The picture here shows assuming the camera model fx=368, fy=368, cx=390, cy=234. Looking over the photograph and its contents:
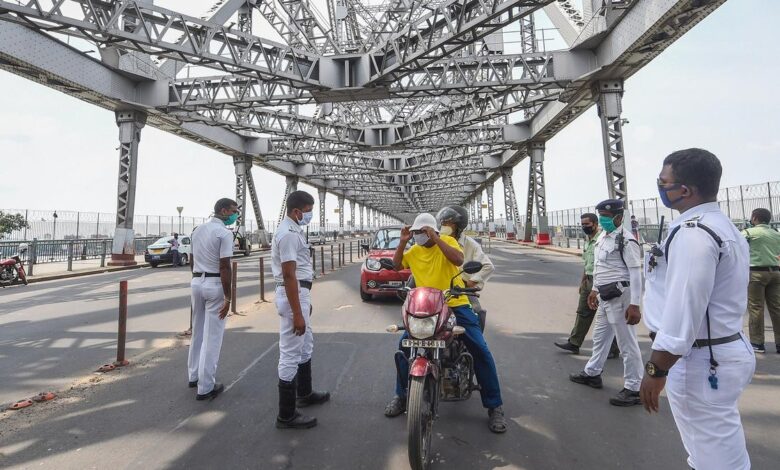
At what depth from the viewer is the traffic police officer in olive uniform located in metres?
5.14

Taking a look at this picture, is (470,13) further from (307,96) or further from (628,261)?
(628,261)

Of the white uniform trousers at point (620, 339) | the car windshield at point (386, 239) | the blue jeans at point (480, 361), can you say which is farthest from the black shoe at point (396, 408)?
the car windshield at point (386, 239)

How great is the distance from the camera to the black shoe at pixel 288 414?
3281 millimetres

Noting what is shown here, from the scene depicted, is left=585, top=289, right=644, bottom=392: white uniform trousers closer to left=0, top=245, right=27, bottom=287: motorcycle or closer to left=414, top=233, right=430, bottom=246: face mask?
left=414, top=233, right=430, bottom=246: face mask

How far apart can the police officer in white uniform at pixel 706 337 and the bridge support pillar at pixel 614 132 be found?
15778mm

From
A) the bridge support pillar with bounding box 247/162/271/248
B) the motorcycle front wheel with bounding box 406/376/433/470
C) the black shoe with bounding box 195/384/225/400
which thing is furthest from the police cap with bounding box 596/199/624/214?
the bridge support pillar with bounding box 247/162/271/248

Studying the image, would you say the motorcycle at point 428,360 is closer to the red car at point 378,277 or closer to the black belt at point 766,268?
the black belt at point 766,268

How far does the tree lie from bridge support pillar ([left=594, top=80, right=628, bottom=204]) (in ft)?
109

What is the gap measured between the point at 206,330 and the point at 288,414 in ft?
4.66

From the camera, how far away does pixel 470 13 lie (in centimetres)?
1090

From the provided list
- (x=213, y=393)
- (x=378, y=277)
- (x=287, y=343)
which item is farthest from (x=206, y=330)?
(x=378, y=277)

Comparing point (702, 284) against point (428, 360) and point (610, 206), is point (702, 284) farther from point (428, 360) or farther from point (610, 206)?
point (610, 206)

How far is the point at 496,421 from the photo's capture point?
320 cm

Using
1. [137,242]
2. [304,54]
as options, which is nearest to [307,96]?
[304,54]
